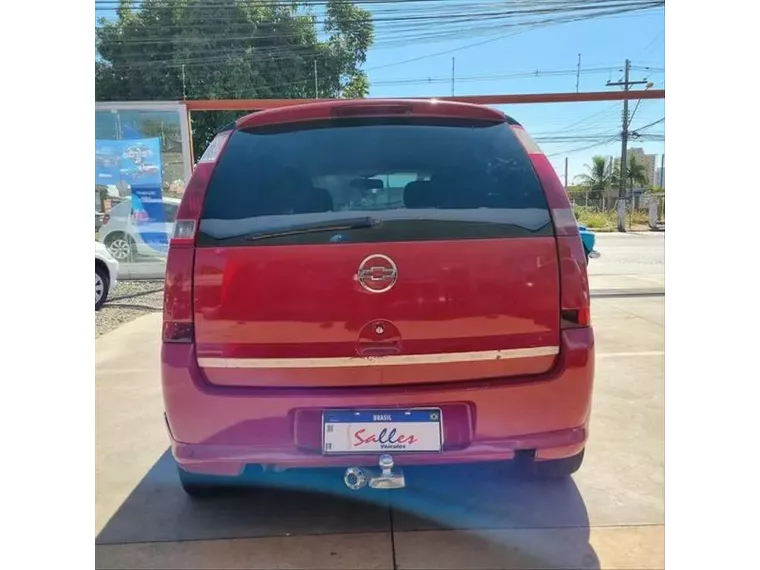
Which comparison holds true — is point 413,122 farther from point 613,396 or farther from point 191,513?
point 613,396

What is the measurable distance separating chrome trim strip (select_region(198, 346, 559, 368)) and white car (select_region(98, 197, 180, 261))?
26.4ft

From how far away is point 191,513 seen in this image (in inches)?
Result: 98.7

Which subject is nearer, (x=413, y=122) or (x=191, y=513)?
(x=413, y=122)

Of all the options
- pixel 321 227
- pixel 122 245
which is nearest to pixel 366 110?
pixel 321 227

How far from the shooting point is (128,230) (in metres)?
9.59

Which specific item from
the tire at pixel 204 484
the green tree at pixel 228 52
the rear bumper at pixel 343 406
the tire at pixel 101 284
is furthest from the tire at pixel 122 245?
the rear bumper at pixel 343 406

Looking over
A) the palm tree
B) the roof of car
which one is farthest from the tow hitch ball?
the palm tree

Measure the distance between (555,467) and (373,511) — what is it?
0.86 metres

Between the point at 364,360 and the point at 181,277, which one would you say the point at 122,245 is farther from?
the point at 364,360
